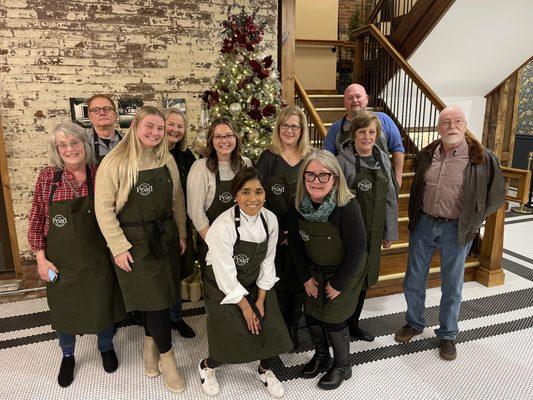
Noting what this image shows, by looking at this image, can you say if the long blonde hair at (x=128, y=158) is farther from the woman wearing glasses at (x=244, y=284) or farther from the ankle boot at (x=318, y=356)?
the ankle boot at (x=318, y=356)

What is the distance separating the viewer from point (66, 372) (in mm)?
2393

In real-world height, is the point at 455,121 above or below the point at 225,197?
above

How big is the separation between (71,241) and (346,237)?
1.48 metres

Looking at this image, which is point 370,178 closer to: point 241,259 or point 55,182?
point 241,259

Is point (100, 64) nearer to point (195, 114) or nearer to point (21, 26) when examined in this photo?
point (21, 26)

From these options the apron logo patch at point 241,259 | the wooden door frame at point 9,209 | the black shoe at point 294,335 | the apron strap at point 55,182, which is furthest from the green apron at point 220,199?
the wooden door frame at point 9,209

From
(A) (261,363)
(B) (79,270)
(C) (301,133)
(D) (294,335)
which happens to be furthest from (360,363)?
(B) (79,270)

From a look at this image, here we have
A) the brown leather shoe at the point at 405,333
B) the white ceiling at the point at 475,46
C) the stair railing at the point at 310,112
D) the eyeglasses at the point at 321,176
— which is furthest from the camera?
the white ceiling at the point at 475,46

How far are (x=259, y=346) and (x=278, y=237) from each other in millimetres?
602

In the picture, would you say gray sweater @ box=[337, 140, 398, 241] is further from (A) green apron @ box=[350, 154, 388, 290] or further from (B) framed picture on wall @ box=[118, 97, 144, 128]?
(B) framed picture on wall @ box=[118, 97, 144, 128]

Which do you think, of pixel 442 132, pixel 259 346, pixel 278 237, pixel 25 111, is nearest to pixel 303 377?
pixel 259 346

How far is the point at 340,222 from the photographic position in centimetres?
207

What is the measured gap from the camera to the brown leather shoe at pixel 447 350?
2.56m

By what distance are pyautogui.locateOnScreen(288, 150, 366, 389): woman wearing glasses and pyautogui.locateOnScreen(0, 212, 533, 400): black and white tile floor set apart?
0.26 meters
